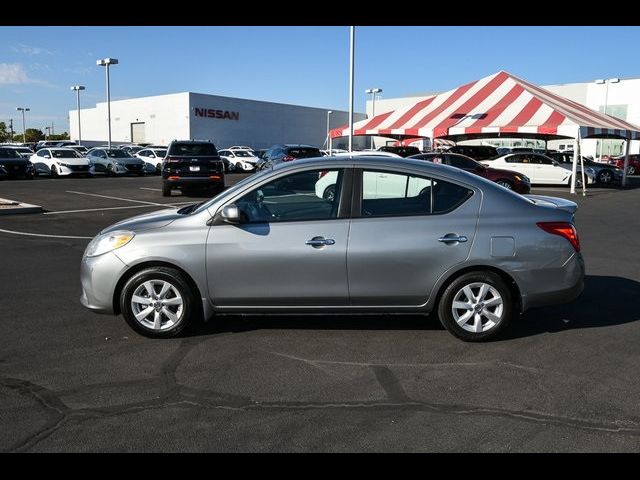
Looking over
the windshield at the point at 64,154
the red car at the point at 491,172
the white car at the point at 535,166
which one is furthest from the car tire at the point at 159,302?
the windshield at the point at 64,154

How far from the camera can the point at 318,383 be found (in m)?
4.23

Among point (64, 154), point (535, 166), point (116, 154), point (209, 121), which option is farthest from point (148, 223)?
point (209, 121)

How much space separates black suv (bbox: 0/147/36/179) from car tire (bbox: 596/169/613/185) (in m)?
27.8


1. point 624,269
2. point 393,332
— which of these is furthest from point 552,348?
point 624,269

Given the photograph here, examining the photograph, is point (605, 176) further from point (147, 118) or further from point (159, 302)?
point (147, 118)

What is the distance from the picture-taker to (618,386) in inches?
166

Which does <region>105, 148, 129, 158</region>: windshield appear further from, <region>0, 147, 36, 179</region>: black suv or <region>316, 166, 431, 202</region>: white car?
<region>316, 166, 431, 202</region>: white car

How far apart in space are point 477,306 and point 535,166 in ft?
74.5

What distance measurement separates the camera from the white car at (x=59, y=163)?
30.5 meters

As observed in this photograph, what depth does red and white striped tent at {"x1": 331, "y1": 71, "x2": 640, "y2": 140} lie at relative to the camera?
2305 cm

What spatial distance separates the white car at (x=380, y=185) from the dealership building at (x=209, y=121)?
56392mm
